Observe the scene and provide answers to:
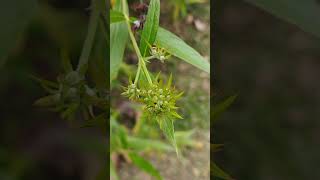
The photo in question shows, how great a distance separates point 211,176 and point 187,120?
0.11 metres

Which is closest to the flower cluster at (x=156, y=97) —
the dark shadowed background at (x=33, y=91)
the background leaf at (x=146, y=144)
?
the dark shadowed background at (x=33, y=91)

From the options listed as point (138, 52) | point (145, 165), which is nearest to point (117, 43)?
point (138, 52)

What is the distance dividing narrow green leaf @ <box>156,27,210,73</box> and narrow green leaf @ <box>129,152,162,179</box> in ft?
0.76

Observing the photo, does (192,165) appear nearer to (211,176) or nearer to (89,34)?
(211,176)

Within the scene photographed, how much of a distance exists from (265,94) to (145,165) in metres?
0.20

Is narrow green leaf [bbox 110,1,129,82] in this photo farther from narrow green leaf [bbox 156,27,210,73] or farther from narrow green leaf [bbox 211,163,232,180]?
narrow green leaf [bbox 211,163,232,180]

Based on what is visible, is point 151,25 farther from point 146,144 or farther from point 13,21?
point 146,144

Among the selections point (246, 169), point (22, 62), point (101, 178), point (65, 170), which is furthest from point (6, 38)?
point (246, 169)

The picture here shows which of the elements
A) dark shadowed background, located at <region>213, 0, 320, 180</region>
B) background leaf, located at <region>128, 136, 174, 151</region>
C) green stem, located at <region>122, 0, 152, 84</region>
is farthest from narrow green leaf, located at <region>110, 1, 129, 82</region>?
background leaf, located at <region>128, 136, 174, 151</region>

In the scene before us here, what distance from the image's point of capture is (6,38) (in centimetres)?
41

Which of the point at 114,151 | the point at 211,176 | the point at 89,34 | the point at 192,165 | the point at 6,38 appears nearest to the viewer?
the point at 6,38

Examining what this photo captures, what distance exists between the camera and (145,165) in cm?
81

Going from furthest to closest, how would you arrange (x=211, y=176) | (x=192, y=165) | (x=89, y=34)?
(x=192, y=165) < (x=211, y=176) < (x=89, y=34)

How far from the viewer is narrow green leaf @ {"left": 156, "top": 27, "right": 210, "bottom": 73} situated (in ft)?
1.95
